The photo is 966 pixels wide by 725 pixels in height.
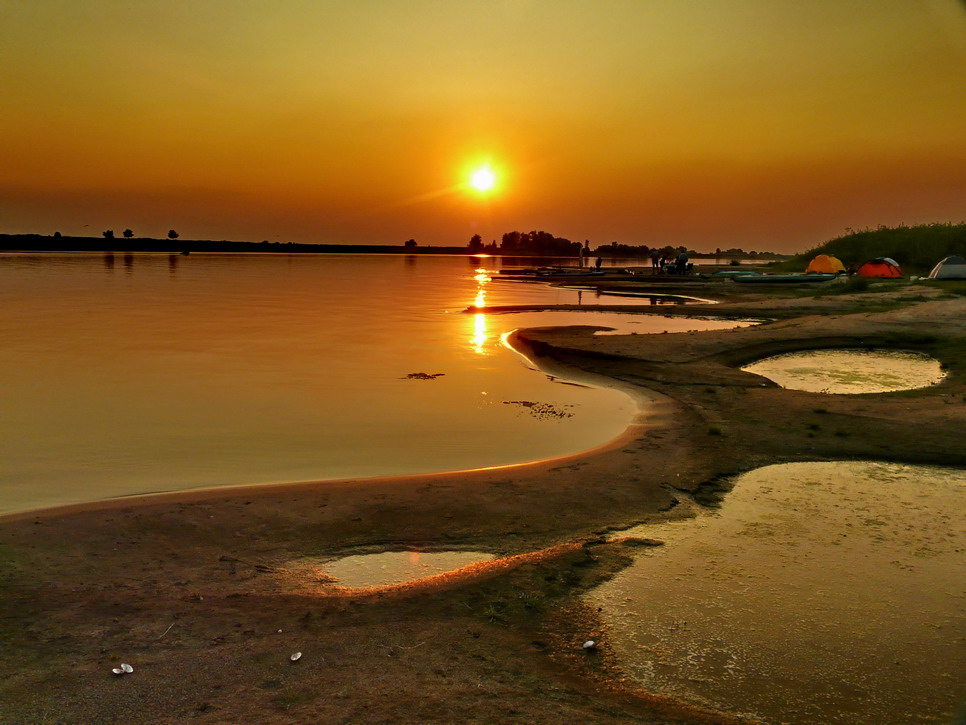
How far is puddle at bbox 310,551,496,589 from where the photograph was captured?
7355 millimetres

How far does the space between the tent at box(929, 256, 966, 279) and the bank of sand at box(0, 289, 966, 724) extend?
158 feet

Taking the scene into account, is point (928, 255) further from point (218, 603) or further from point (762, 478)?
point (218, 603)

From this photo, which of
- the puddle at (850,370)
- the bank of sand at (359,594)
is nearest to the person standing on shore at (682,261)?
the puddle at (850,370)

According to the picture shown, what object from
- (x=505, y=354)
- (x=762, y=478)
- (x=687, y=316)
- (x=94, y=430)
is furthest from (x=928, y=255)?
(x=94, y=430)

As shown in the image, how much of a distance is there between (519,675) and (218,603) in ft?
Answer: 9.92

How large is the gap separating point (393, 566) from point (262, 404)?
11.1m

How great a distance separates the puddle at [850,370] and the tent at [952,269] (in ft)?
117

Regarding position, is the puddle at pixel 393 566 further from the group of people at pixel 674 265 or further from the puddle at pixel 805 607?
the group of people at pixel 674 265

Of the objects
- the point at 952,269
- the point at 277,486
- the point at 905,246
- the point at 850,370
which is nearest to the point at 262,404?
the point at 277,486

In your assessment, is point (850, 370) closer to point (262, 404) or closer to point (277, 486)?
point (262, 404)

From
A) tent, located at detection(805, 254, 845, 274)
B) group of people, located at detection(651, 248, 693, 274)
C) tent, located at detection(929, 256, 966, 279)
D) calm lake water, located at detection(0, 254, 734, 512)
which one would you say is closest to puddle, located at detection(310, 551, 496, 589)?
calm lake water, located at detection(0, 254, 734, 512)

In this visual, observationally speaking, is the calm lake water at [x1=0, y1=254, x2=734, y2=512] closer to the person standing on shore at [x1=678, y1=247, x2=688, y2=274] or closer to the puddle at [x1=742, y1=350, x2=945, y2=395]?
the puddle at [x1=742, y1=350, x2=945, y2=395]

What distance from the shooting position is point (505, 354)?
26844 millimetres

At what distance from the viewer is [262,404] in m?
17.8
